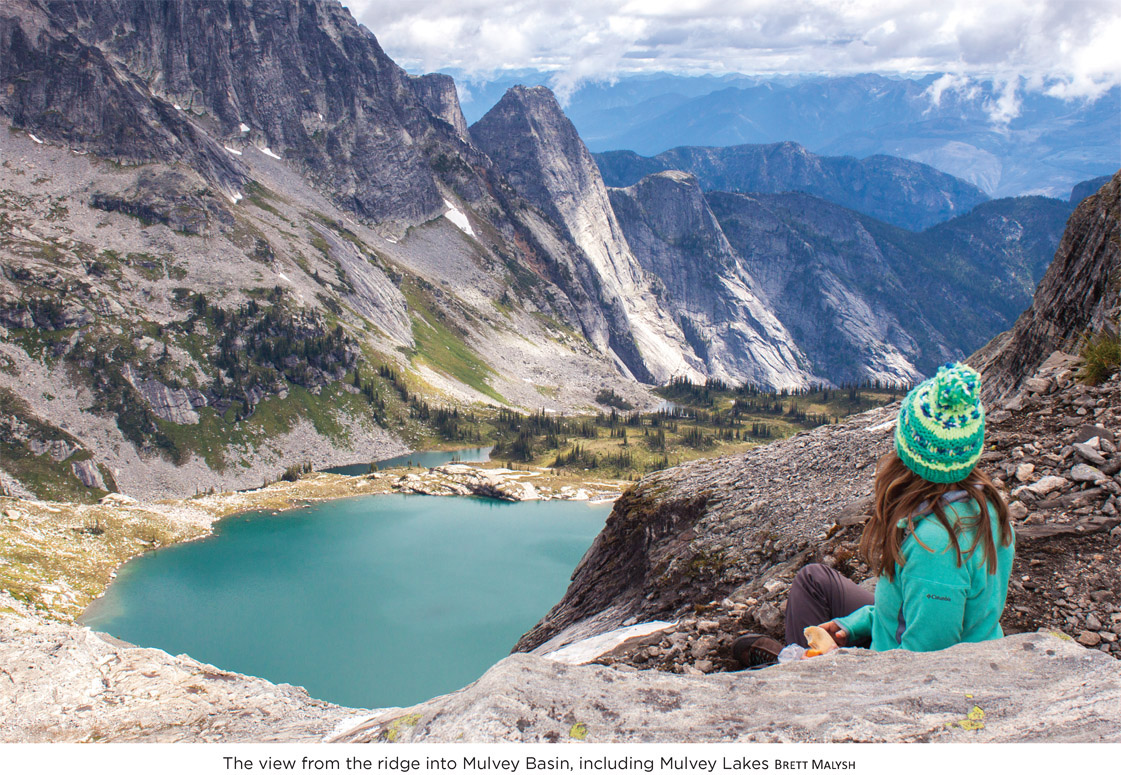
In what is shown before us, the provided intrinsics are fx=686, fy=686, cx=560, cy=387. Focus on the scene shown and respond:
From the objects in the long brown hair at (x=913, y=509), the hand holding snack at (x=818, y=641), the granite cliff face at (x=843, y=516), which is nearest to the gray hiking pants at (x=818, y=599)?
the hand holding snack at (x=818, y=641)

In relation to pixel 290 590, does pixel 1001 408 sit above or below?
above

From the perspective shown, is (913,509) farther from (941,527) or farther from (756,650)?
(756,650)

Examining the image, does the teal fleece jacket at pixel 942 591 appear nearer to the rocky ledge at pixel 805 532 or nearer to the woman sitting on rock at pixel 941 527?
the woman sitting on rock at pixel 941 527

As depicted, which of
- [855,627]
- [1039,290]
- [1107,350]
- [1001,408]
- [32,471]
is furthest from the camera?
[32,471]

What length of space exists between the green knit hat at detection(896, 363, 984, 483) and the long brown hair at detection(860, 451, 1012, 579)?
0.46 feet

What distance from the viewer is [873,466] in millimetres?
18188

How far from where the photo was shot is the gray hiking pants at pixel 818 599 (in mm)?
8172

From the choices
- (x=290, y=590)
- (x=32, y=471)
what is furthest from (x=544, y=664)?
(x=32, y=471)

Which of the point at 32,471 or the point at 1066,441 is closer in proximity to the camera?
the point at 1066,441

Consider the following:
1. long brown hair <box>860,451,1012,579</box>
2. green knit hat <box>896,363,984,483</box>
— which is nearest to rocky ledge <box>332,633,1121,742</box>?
long brown hair <box>860,451,1012,579</box>

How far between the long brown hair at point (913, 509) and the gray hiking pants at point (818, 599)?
1646 mm

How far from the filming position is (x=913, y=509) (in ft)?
20.4

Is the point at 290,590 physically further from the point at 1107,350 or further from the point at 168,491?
the point at 1107,350

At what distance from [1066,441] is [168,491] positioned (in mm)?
161566
